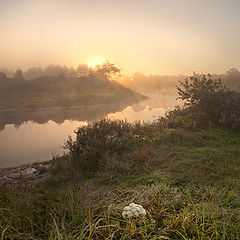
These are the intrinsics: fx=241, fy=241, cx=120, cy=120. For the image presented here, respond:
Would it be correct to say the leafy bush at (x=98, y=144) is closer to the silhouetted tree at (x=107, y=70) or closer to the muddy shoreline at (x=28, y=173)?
the muddy shoreline at (x=28, y=173)

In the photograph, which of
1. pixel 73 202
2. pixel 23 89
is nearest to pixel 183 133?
pixel 73 202

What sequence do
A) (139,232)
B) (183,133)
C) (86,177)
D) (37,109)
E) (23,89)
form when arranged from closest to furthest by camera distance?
1. (139,232)
2. (86,177)
3. (183,133)
4. (37,109)
5. (23,89)

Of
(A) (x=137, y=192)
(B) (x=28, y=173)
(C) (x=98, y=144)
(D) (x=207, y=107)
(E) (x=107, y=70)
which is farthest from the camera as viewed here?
(E) (x=107, y=70)

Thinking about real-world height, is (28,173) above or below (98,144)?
below

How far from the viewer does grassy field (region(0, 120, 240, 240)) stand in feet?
9.95

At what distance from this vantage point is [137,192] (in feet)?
14.5

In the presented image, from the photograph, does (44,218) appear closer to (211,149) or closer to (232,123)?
(211,149)

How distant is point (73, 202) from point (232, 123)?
955 cm

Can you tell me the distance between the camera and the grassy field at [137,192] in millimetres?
3033

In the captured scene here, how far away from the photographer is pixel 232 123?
1115 cm

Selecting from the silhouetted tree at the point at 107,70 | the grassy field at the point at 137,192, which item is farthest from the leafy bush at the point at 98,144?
the silhouetted tree at the point at 107,70

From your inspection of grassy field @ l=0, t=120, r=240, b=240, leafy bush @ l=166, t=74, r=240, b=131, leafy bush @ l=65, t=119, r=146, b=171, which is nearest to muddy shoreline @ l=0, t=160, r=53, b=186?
grassy field @ l=0, t=120, r=240, b=240

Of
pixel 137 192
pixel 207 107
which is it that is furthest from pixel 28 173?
pixel 207 107

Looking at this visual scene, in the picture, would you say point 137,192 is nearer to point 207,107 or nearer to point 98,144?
point 98,144
